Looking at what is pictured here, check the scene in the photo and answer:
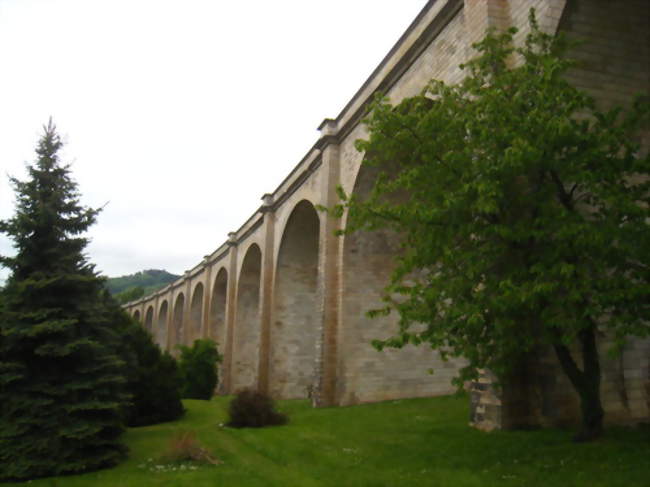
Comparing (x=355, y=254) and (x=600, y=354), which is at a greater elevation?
(x=355, y=254)

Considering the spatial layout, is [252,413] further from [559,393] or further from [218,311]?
[218,311]

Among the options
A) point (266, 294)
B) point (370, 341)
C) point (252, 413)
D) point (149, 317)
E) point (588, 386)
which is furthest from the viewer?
point (149, 317)

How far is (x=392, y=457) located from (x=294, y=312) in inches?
543

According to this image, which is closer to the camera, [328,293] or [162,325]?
[328,293]

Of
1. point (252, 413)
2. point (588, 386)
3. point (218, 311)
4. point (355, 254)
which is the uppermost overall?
point (355, 254)

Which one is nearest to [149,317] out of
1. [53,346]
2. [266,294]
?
[266,294]

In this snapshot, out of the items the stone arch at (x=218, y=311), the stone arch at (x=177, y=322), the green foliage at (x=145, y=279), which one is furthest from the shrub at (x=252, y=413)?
the green foliage at (x=145, y=279)

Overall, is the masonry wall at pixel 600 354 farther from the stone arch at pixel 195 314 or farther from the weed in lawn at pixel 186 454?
the stone arch at pixel 195 314

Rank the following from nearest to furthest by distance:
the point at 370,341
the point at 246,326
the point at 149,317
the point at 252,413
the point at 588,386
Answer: the point at 588,386 < the point at 252,413 < the point at 370,341 < the point at 246,326 < the point at 149,317

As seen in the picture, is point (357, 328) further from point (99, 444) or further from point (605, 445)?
point (605, 445)

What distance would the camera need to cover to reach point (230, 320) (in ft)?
92.9

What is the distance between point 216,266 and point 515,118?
3017 cm

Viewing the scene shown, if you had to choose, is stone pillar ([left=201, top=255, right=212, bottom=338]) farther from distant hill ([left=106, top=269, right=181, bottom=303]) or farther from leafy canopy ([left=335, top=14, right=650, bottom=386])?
distant hill ([left=106, top=269, right=181, bottom=303])

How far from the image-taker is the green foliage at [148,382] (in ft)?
41.5
